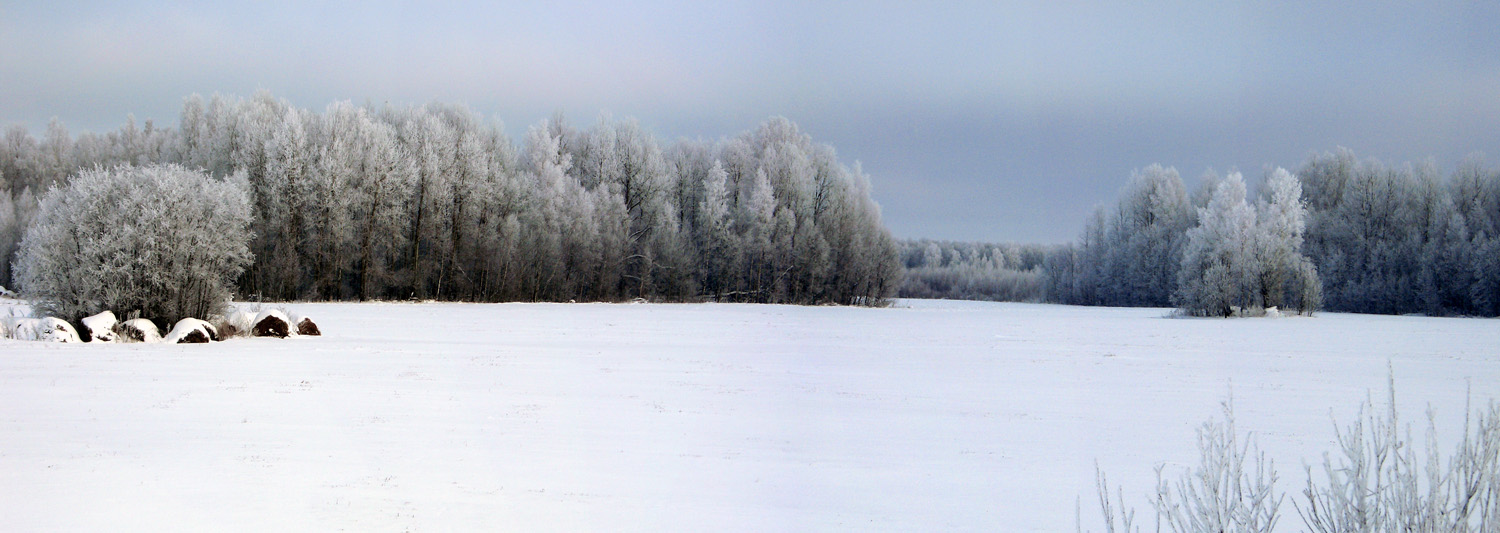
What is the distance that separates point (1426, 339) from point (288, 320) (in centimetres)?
3244

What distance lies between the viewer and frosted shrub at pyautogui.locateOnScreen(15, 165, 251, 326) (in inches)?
847

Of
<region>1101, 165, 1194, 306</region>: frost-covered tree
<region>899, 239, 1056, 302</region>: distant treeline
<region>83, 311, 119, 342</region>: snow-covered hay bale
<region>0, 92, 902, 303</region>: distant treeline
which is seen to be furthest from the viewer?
<region>899, 239, 1056, 302</region>: distant treeline

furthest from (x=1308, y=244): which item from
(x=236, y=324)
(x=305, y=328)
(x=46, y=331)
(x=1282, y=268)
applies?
(x=46, y=331)

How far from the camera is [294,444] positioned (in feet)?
31.2

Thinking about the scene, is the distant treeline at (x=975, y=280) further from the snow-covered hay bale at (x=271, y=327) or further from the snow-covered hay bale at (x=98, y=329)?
the snow-covered hay bale at (x=98, y=329)

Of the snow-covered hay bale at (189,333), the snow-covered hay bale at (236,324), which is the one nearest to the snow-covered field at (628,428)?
the snow-covered hay bale at (189,333)

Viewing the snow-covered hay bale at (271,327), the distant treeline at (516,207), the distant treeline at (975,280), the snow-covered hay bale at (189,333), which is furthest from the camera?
the distant treeline at (975,280)

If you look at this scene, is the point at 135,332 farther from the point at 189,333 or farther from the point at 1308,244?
the point at 1308,244

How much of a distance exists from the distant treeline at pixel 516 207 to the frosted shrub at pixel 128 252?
16679 mm

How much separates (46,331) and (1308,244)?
6474 cm

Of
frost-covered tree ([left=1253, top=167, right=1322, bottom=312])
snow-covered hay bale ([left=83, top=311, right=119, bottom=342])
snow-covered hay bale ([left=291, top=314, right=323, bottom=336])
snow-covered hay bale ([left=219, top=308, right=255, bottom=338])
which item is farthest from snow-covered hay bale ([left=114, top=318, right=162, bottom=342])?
frost-covered tree ([left=1253, top=167, right=1322, bottom=312])

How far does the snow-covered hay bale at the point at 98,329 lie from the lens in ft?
65.8

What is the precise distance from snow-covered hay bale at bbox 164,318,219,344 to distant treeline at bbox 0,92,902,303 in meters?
20.0

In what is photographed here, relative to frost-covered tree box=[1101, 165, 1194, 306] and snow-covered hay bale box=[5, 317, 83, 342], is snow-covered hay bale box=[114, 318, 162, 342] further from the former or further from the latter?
frost-covered tree box=[1101, 165, 1194, 306]
